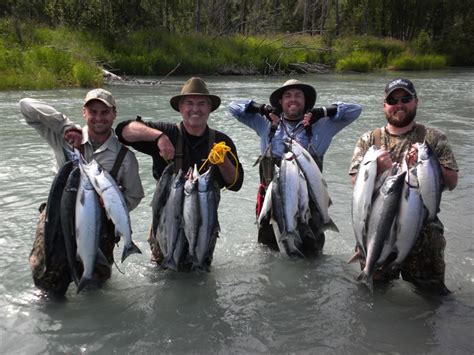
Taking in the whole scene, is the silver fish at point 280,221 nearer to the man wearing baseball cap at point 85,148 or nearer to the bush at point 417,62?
the man wearing baseball cap at point 85,148

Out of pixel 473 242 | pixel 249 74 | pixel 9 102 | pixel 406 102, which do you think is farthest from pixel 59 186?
pixel 249 74

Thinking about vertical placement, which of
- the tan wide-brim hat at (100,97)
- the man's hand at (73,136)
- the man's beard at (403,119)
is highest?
the tan wide-brim hat at (100,97)

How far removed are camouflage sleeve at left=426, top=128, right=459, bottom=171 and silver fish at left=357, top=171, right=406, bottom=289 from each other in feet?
1.52

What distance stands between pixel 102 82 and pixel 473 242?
17.4 m

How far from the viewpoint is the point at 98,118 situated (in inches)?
167

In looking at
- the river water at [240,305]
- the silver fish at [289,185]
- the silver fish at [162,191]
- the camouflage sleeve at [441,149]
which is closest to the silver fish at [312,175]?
the silver fish at [289,185]

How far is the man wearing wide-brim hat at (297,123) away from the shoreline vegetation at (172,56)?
15767mm

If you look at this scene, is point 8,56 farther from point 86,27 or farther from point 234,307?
point 234,307

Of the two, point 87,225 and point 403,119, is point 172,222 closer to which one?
point 87,225

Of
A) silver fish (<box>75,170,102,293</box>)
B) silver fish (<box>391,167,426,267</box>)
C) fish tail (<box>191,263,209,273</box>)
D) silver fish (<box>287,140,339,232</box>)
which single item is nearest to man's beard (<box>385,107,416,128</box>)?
silver fish (<box>391,167,426,267</box>)

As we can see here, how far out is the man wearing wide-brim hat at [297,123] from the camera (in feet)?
16.2

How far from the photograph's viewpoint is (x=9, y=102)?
1567cm

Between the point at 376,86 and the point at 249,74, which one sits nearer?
the point at 376,86

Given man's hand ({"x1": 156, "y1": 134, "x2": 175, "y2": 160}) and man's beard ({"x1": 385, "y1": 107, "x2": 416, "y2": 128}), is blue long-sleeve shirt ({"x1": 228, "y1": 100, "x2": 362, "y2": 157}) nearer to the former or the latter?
man's beard ({"x1": 385, "y1": 107, "x2": 416, "y2": 128})
